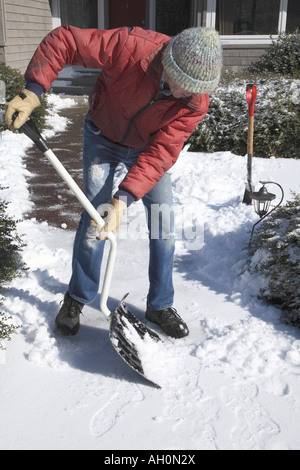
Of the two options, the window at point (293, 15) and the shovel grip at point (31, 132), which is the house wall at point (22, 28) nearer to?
the window at point (293, 15)

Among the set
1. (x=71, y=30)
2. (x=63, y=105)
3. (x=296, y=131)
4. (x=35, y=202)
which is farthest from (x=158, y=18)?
(x=71, y=30)

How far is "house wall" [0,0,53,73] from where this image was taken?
9484 millimetres

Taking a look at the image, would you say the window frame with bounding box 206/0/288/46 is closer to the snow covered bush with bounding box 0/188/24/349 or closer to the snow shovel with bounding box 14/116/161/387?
the snow covered bush with bounding box 0/188/24/349

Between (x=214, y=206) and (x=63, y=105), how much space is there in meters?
6.15

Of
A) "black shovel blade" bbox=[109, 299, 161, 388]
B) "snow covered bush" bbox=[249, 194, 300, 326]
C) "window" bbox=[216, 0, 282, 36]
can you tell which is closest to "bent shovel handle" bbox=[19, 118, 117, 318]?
"black shovel blade" bbox=[109, 299, 161, 388]

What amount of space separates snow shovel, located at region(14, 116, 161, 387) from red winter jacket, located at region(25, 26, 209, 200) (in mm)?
220

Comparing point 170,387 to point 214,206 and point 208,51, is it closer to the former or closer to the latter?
point 208,51

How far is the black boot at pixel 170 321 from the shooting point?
2.80m

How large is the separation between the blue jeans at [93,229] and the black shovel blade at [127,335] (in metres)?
0.29

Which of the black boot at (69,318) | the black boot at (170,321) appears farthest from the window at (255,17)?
the black boot at (69,318)

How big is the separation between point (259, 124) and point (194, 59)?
438 centimetres

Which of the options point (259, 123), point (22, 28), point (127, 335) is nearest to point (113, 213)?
point (127, 335)

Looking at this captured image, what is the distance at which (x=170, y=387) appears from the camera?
240 centimetres

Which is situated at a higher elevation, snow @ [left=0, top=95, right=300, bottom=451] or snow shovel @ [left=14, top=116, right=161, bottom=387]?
snow shovel @ [left=14, top=116, right=161, bottom=387]
